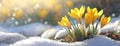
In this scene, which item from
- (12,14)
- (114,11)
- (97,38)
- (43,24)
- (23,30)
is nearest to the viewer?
(97,38)

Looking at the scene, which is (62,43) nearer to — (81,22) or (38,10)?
(81,22)

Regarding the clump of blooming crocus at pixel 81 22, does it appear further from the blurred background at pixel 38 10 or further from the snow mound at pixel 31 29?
the blurred background at pixel 38 10

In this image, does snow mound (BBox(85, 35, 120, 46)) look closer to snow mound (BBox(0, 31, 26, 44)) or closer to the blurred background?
snow mound (BBox(0, 31, 26, 44))

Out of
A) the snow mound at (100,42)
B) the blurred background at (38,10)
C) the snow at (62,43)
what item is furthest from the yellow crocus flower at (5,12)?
the snow mound at (100,42)

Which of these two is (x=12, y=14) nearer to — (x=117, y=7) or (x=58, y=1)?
(x=58, y=1)

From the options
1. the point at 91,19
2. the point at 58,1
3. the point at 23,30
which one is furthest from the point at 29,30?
the point at 91,19

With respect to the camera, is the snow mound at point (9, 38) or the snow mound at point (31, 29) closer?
the snow mound at point (9, 38)
